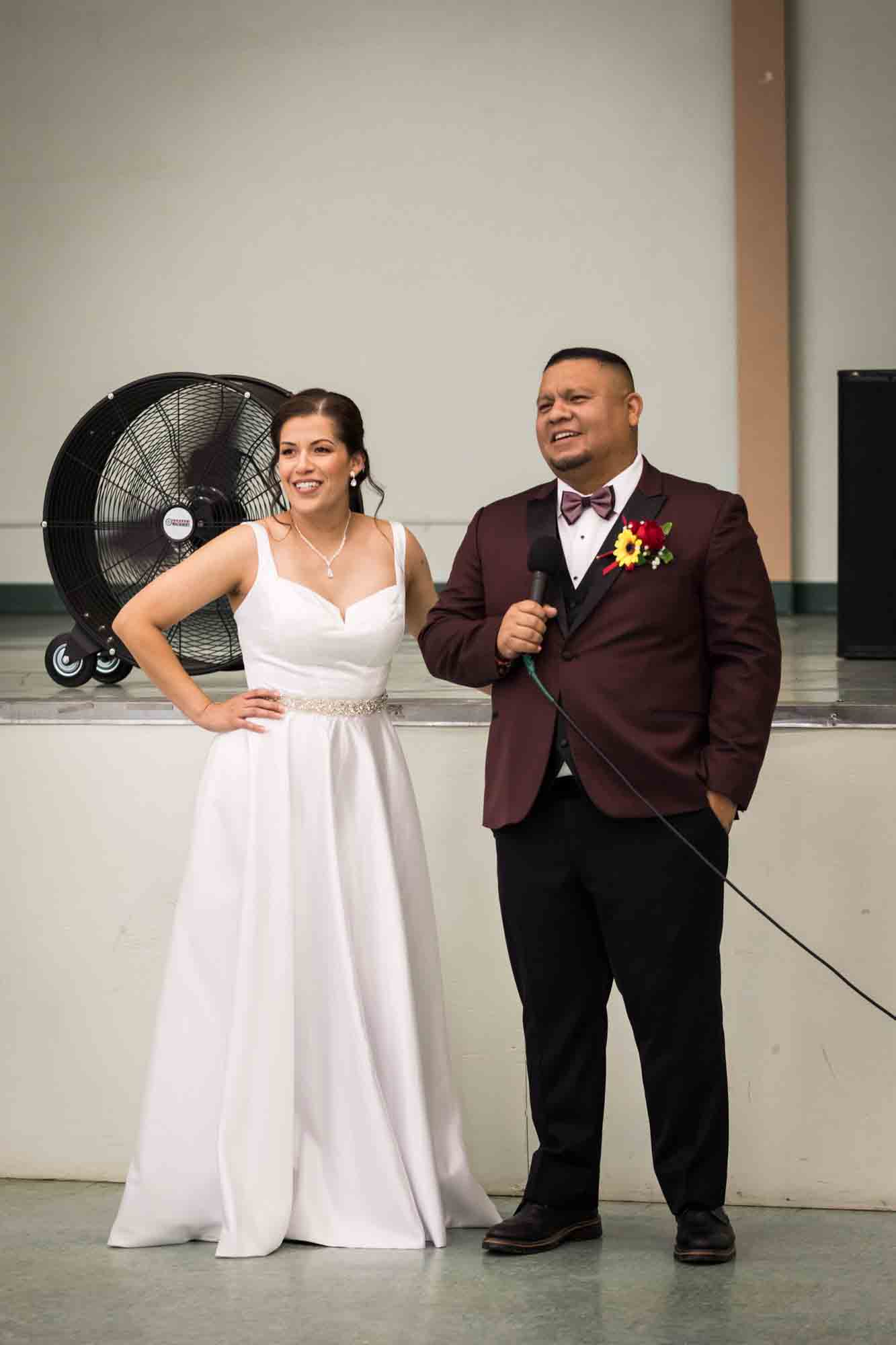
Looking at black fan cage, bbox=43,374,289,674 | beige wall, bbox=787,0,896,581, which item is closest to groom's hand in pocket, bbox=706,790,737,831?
black fan cage, bbox=43,374,289,674

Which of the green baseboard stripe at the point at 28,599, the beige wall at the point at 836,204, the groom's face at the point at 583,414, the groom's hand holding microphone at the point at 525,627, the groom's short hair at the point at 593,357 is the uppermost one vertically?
the beige wall at the point at 836,204

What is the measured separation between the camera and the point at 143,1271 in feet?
11.0

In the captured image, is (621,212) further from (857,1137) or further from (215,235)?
(857,1137)

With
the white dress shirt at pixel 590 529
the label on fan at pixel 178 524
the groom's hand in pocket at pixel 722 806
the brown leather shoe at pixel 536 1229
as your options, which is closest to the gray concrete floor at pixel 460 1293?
the brown leather shoe at pixel 536 1229

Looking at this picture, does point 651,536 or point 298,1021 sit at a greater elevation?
point 651,536

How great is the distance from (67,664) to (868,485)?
3044mm

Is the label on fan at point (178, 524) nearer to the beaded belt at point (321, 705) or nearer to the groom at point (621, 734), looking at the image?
the beaded belt at point (321, 705)

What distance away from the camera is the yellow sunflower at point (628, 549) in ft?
9.75

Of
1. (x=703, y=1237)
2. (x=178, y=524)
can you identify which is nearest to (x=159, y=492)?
(x=178, y=524)

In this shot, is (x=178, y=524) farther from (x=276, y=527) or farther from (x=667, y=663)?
(x=667, y=663)

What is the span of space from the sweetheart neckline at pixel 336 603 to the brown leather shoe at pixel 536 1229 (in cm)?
122

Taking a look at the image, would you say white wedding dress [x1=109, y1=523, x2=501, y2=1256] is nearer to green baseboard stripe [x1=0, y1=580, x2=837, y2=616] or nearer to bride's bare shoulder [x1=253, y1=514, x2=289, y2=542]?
bride's bare shoulder [x1=253, y1=514, x2=289, y2=542]

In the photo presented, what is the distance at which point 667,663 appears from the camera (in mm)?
3027

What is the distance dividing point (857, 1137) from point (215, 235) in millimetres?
6081
